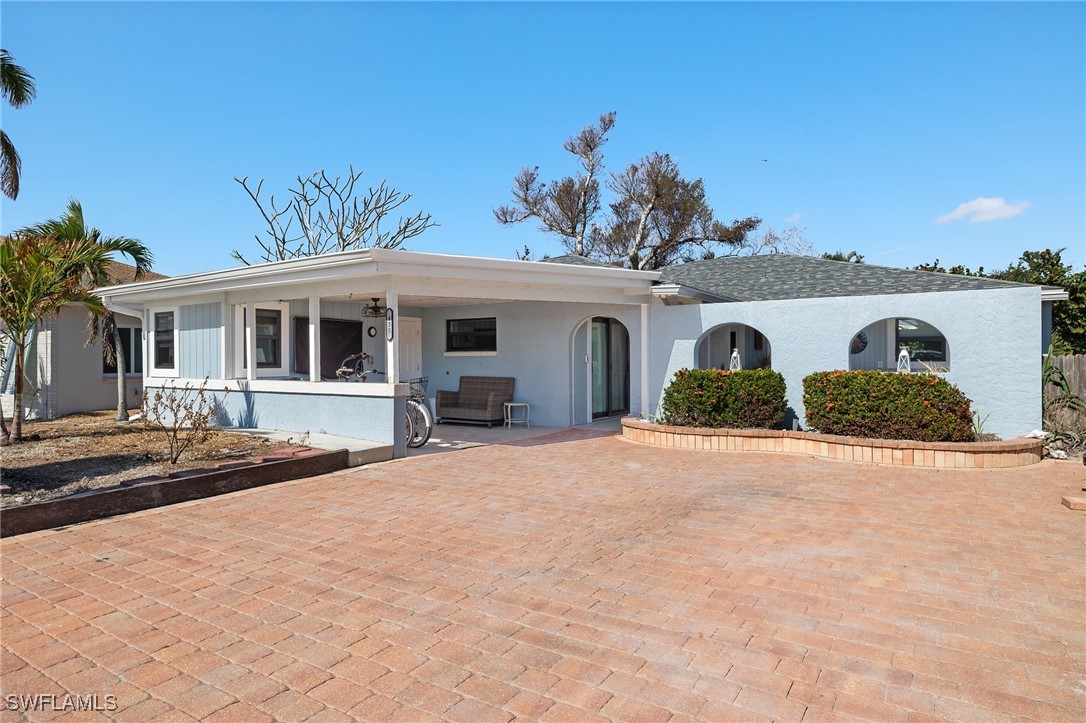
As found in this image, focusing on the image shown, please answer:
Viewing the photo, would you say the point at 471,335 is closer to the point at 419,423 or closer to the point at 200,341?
the point at 419,423

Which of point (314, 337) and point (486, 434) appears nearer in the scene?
point (314, 337)

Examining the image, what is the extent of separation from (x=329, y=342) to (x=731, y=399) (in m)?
7.82

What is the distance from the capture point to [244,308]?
11102mm

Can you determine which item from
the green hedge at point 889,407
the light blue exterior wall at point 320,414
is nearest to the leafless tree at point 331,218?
the light blue exterior wall at point 320,414

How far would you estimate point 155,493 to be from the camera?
19.9ft

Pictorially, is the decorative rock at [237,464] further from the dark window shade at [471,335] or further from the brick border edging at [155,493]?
the dark window shade at [471,335]

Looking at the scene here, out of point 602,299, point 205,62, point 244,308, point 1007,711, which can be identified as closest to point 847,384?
point 602,299

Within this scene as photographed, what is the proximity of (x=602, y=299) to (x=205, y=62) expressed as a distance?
30.4ft

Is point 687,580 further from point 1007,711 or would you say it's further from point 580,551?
point 1007,711

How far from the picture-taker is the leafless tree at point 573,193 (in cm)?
3111

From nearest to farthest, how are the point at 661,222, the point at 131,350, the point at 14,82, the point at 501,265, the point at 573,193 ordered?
1. the point at 501,265
2. the point at 14,82
3. the point at 131,350
4. the point at 661,222
5. the point at 573,193

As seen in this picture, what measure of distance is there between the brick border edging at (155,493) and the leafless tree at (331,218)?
15648 mm

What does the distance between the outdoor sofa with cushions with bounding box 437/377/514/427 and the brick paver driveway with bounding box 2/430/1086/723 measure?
595 centimetres

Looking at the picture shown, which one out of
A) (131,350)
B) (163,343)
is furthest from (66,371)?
(163,343)
